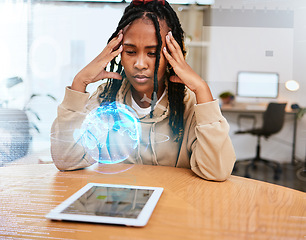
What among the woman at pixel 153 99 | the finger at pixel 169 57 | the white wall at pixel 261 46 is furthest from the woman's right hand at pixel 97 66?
the white wall at pixel 261 46

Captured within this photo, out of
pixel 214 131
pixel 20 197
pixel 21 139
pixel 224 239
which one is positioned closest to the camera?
pixel 224 239

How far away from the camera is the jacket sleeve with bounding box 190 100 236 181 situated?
752 mm

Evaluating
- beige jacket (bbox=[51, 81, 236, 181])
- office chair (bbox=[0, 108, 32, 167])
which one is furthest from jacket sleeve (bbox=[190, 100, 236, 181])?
office chair (bbox=[0, 108, 32, 167])

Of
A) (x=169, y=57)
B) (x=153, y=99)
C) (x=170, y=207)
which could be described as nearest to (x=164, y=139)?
(x=153, y=99)

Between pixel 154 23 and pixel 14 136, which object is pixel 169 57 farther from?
pixel 14 136

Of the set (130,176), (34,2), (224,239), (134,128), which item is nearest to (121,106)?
(134,128)

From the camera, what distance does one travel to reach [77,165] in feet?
2.31

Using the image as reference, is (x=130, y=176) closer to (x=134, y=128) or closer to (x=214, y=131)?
(x=134, y=128)

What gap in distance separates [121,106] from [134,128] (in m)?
0.07

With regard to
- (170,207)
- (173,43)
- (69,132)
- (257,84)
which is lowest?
(170,207)

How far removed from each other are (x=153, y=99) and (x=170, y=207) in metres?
0.35

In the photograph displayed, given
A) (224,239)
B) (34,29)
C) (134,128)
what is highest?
(34,29)

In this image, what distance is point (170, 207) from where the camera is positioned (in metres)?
0.51

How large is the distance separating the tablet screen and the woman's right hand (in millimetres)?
253
